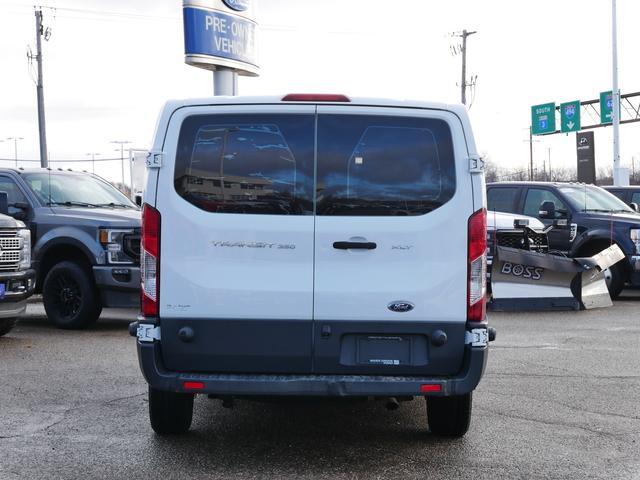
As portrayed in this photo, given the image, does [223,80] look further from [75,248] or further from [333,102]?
[333,102]

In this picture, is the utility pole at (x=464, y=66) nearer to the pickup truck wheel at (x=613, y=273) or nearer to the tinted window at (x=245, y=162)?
the pickup truck wheel at (x=613, y=273)

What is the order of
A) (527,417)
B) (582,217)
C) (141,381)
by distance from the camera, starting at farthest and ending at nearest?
(582,217) → (141,381) → (527,417)

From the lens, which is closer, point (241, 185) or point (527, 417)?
point (241, 185)

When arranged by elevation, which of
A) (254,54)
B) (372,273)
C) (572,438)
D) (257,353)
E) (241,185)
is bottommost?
(572,438)

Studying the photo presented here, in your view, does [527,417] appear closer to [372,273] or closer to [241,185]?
[372,273]

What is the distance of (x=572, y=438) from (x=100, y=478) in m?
3.05

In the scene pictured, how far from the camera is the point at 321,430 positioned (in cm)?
588

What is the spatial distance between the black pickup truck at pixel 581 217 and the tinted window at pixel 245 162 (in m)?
9.22

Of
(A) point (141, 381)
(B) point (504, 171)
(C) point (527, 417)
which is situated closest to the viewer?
(C) point (527, 417)

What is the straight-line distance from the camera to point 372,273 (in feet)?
15.9

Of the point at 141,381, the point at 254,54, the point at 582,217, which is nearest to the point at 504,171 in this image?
the point at 254,54

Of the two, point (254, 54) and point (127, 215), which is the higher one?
point (254, 54)

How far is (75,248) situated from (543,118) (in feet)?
138

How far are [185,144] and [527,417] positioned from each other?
3236mm
